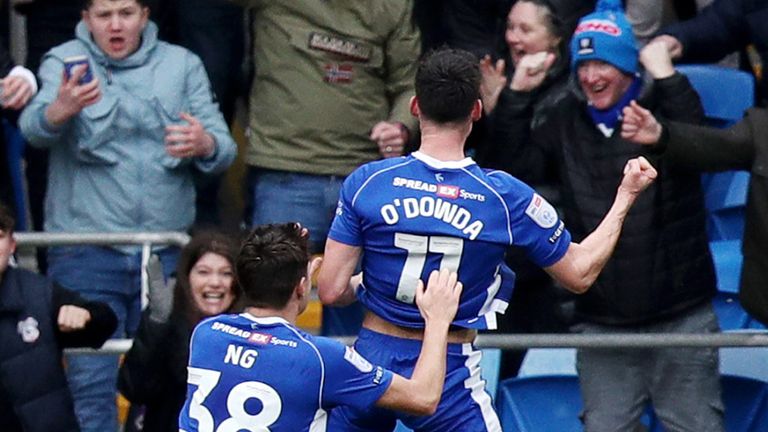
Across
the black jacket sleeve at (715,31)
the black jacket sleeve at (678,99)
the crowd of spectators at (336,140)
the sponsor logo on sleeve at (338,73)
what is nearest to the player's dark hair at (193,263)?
the crowd of spectators at (336,140)

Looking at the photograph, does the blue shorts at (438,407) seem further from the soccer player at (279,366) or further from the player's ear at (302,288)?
the player's ear at (302,288)

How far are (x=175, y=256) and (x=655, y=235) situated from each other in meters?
2.12

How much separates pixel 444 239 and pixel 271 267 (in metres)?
0.63

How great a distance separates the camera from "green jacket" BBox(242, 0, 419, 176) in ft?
29.9

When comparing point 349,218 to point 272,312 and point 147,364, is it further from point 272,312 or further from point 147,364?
point 147,364

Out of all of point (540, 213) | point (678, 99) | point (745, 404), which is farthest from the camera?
point (745, 404)

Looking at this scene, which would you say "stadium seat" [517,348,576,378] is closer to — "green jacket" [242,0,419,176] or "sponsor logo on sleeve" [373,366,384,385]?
"green jacket" [242,0,419,176]

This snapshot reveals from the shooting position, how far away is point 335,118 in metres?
9.16

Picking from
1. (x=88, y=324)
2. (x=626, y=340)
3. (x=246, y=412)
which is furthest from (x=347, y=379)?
(x=88, y=324)

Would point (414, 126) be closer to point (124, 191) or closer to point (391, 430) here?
point (124, 191)

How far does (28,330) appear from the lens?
7.81m

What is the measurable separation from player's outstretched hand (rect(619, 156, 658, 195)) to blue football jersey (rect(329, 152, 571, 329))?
268 millimetres

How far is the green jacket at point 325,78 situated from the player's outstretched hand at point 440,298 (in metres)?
2.75

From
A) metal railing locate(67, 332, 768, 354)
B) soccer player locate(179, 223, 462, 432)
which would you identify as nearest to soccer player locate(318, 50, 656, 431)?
soccer player locate(179, 223, 462, 432)
